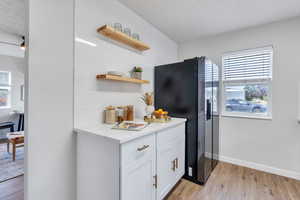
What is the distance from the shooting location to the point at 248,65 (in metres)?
2.51

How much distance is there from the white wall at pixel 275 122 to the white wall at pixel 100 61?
176cm

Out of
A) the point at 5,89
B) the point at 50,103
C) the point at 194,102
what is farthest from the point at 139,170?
the point at 5,89

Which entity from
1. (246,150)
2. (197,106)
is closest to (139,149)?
(197,106)

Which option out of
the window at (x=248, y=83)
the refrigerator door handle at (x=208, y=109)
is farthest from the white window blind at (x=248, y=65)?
the refrigerator door handle at (x=208, y=109)

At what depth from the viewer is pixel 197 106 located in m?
1.97

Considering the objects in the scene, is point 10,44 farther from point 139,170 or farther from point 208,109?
point 208,109

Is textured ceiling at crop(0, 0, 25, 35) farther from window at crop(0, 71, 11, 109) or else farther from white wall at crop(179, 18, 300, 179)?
white wall at crop(179, 18, 300, 179)

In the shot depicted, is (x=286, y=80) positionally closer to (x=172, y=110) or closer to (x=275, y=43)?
(x=275, y=43)

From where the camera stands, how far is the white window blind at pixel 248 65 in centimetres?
236

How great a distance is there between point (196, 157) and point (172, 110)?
0.74 meters

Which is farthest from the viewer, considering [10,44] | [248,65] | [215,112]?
[10,44]

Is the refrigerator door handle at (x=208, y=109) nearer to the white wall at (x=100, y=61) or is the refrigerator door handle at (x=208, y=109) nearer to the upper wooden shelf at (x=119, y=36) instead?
the white wall at (x=100, y=61)

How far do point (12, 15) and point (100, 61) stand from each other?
219 cm

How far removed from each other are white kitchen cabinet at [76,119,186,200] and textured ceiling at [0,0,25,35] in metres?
2.34
